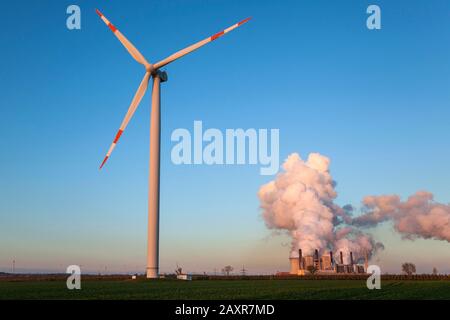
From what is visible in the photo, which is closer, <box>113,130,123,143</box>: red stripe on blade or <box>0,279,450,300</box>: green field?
<box>0,279,450,300</box>: green field

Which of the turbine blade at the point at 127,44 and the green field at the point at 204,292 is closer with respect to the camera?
the green field at the point at 204,292

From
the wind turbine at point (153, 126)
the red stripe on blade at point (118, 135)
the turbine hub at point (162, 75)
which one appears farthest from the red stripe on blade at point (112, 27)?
the red stripe on blade at point (118, 135)

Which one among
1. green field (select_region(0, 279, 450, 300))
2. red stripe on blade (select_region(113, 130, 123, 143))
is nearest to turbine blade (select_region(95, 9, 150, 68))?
red stripe on blade (select_region(113, 130, 123, 143))

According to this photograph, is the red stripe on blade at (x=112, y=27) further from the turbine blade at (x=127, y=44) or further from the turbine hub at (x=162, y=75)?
the turbine hub at (x=162, y=75)

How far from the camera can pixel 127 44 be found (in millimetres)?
86500

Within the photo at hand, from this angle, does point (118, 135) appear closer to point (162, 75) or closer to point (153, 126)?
point (153, 126)

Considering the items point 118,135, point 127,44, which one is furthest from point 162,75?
point 118,135

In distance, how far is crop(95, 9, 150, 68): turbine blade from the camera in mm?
86062

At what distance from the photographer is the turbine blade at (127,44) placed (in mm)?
86062

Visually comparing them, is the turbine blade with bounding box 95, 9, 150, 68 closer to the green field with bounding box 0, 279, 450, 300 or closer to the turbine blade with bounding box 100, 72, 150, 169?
the turbine blade with bounding box 100, 72, 150, 169
